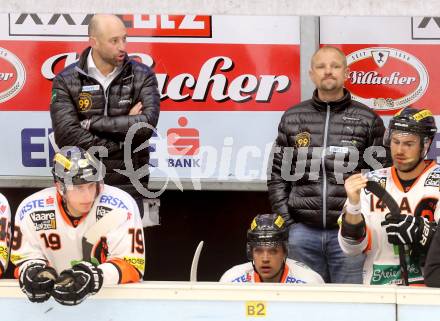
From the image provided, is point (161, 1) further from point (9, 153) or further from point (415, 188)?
point (9, 153)

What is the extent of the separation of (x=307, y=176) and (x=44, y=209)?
4.71 ft

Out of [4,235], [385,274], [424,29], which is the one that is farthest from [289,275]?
[424,29]

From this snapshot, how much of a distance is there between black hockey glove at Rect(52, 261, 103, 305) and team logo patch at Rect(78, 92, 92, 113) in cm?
176

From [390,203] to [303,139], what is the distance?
0.83 meters

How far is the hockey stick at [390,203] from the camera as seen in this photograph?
15.5 ft

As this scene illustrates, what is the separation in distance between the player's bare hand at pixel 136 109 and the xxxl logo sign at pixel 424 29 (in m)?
1.92

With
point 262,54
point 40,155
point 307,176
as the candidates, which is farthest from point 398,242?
point 40,155

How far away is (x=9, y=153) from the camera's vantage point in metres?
6.49

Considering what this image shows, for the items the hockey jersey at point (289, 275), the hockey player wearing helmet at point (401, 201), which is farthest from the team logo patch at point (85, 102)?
the hockey player wearing helmet at point (401, 201)

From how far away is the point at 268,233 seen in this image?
5.05 meters

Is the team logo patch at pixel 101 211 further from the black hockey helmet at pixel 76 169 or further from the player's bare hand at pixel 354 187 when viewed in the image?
the player's bare hand at pixel 354 187

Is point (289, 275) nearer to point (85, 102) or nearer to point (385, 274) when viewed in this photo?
point (385, 274)

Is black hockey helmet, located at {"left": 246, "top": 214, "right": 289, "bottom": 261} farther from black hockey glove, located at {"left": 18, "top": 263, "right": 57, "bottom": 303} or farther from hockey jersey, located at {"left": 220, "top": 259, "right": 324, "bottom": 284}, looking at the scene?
black hockey glove, located at {"left": 18, "top": 263, "right": 57, "bottom": 303}

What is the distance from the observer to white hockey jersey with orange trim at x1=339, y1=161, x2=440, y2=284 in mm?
4828
